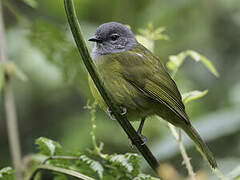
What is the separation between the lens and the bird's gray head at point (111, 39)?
11.2 feet

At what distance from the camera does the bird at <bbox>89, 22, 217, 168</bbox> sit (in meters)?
3.03

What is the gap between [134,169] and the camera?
2.13 m

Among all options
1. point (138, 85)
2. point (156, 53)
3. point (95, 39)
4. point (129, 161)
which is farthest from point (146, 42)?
Answer: point (156, 53)

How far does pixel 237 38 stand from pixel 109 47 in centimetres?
222

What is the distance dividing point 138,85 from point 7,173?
127 cm

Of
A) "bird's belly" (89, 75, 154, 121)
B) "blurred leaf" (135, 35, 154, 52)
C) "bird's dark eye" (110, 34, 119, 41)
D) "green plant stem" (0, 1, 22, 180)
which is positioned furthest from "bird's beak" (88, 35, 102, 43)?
"green plant stem" (0, 1, 22, 180)

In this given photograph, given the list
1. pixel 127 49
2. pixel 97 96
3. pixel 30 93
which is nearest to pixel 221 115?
pixel 127 49

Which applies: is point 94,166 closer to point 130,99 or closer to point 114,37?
point 130,99

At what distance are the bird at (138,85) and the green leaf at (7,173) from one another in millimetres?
853

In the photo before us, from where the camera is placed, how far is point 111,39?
3506mm

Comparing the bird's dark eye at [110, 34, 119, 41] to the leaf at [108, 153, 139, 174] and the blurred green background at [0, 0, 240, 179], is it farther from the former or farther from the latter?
the leaf at [108, 153, 139, 174]

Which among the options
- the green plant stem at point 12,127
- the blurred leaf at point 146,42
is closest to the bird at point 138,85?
the blurred leaf at point 146,42

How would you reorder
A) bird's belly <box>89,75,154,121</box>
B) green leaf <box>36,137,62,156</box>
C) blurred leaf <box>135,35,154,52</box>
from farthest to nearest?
bird's belly <box>89,75,154,121</box> < blurred leaf <box>135,35,154,52</box> < green leaf <box>36,137,62,156</box>

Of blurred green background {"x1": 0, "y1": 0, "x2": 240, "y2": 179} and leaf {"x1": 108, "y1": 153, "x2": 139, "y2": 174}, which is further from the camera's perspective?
blurred green background {"x1": 0, "y1": 0, "x2": 240, "y2": 179}
